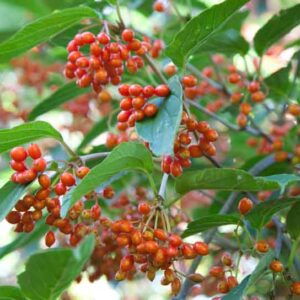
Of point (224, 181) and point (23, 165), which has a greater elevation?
point (23, 165)

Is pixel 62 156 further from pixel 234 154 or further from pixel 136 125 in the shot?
pixel 136 125

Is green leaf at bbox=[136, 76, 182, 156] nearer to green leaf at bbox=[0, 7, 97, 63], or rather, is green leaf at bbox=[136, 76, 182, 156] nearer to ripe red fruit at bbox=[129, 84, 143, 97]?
ripe red fruit at bbox=[129, 84, 143, 97]

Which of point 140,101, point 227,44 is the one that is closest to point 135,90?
point 140,101

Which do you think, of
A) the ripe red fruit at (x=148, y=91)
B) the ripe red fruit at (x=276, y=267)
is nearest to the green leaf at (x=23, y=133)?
the ripe red fruit at (x=148, y=91)

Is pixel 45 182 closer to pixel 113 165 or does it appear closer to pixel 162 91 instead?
pixel 113 165

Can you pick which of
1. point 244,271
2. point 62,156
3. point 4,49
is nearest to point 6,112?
point 62,156

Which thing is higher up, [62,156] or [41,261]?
[41,261]
